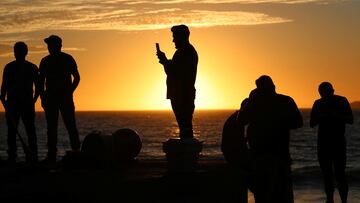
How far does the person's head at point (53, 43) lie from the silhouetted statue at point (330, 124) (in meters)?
4.78

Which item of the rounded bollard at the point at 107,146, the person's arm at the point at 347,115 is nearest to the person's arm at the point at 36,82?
the rounded bollard at the point at 107,146

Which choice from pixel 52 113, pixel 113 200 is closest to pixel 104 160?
pixel 52 113

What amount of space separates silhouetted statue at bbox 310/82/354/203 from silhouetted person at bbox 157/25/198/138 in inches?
93.3

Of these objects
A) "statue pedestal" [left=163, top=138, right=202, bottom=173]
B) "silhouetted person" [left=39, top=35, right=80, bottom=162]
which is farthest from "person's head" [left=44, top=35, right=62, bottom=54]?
"statue pedestal" [left=163, top=138, right=202, bottom=173]

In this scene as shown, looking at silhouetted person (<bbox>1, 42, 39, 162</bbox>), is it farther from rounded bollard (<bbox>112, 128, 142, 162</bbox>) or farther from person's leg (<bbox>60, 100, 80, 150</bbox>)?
rounded bollard (<bbox>112, 128, 142, 162</bbox>)

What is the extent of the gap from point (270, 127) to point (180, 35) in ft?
8.18

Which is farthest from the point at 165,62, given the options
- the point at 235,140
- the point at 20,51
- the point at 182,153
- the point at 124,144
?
the point at 20,51

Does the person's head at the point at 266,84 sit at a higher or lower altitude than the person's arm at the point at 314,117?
higher

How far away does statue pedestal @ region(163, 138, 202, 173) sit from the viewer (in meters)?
10.8

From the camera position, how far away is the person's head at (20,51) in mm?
12011

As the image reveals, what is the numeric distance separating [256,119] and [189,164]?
1.83 meters

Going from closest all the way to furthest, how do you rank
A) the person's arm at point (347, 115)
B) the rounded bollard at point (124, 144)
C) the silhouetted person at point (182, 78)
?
the silhouetted person at point (182, 78)
the person's arm at point (347, 115)
the rounded bollard at point (124, 144)

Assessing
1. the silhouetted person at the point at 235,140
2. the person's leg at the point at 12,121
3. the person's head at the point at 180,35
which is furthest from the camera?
the person's leg at the point at 12,121

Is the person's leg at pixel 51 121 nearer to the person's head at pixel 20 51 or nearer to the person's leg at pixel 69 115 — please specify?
the person's leg at pixel 69 115
